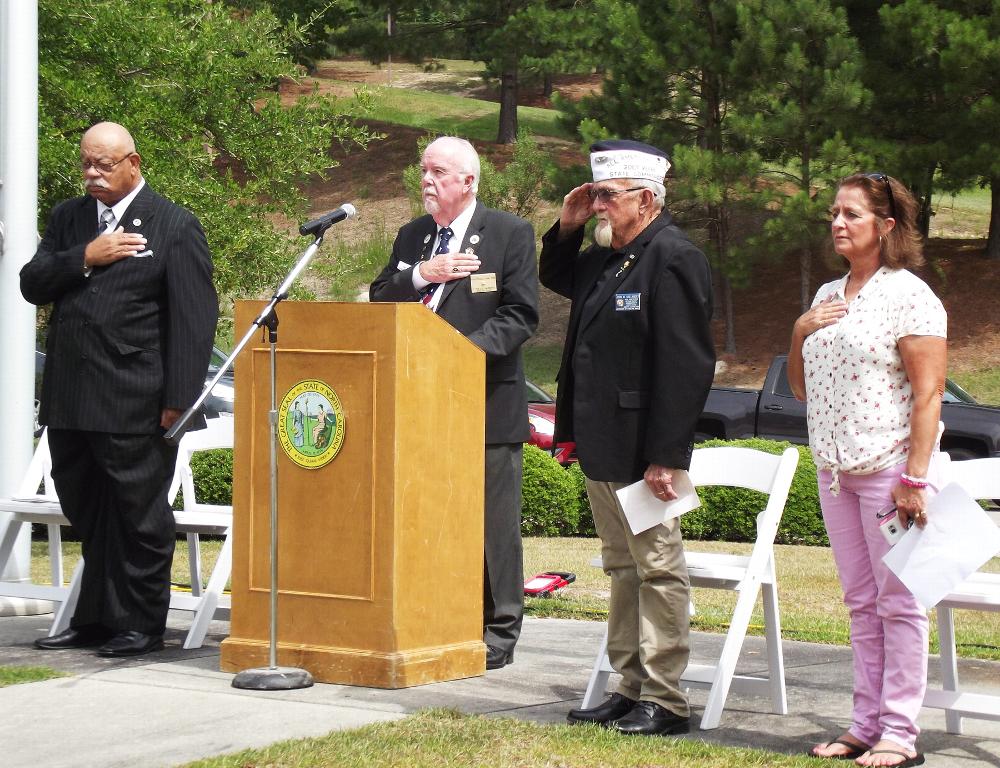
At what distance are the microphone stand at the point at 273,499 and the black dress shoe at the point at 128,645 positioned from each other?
3.17ft

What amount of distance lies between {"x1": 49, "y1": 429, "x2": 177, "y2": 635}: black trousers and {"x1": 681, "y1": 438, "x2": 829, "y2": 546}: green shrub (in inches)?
323

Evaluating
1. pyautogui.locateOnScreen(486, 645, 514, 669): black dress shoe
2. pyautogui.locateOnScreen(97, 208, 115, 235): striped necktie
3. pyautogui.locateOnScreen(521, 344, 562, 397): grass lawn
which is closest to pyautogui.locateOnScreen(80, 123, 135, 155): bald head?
pyautogui.locateOnScreen(97, 208, 115, 235): striped necktie

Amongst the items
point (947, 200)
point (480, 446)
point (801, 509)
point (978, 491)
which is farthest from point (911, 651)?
point (947, 200)

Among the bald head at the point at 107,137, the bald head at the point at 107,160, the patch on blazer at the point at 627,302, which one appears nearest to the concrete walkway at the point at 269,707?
the patch on blazer at the point at 627,302

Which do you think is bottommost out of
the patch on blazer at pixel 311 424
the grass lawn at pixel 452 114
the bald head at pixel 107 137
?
the patch on blazer at pixel 311 424

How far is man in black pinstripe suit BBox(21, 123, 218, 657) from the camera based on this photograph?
6988mm

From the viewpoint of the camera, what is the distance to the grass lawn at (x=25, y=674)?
6.19 metres

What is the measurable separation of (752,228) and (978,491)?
32749mm

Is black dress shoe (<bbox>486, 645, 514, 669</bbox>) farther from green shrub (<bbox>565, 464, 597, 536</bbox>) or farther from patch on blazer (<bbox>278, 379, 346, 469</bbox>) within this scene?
green shrub (<bbox>565, 464, 597, 536</bbox>)

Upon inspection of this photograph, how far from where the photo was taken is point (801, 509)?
1477 centimetres

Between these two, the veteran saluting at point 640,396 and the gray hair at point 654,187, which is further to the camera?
the gray hair at point 654,187

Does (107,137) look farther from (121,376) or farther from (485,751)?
(485,751)

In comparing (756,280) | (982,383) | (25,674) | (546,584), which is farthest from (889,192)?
(756,280)

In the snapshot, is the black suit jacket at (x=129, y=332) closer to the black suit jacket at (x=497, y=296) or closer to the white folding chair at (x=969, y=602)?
the black suit jacket at (x=497, y=296)
